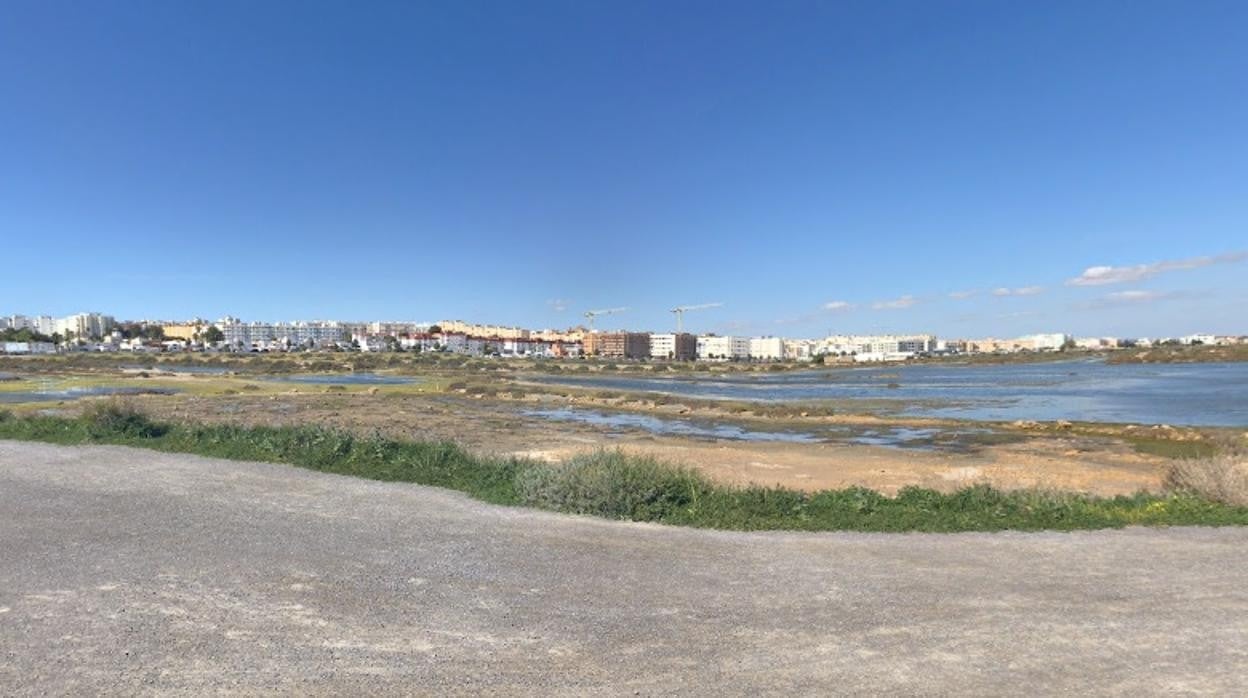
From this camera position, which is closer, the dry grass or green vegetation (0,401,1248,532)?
green vegetation (0,401,1248,532)

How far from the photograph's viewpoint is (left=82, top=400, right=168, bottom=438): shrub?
1911 centimetres

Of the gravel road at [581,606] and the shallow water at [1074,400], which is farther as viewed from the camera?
the shallow water at [1074,400]

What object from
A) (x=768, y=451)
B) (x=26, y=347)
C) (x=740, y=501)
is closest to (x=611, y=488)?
(x=740, y=501)

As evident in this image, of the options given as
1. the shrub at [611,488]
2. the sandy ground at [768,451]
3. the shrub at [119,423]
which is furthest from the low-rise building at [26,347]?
the shrub at [611,488]

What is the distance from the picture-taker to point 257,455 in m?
16.4

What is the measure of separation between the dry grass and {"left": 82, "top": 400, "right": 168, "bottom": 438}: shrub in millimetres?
21179

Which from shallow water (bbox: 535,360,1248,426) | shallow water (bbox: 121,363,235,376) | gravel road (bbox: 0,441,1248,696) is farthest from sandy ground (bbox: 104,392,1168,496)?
shallow water (bbox: 121,363,235,376)

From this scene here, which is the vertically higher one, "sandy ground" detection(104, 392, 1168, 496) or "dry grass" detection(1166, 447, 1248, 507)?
"dry grass" detection(1166, 447, 1248, 507)

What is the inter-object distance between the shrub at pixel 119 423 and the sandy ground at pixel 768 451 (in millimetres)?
6402

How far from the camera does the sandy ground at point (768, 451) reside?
21.8m

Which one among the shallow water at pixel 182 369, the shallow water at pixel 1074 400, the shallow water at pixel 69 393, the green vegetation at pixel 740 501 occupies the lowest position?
the shallow water at pixel 1074 400

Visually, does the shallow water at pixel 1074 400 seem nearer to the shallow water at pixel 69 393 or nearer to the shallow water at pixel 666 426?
the shallow water at pixel 666 426

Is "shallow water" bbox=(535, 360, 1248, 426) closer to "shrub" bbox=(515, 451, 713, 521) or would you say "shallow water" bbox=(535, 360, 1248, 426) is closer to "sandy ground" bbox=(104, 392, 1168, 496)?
"sandy ground" bbox=(104, 392, 1168, 496)

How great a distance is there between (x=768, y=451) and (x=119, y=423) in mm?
19892
